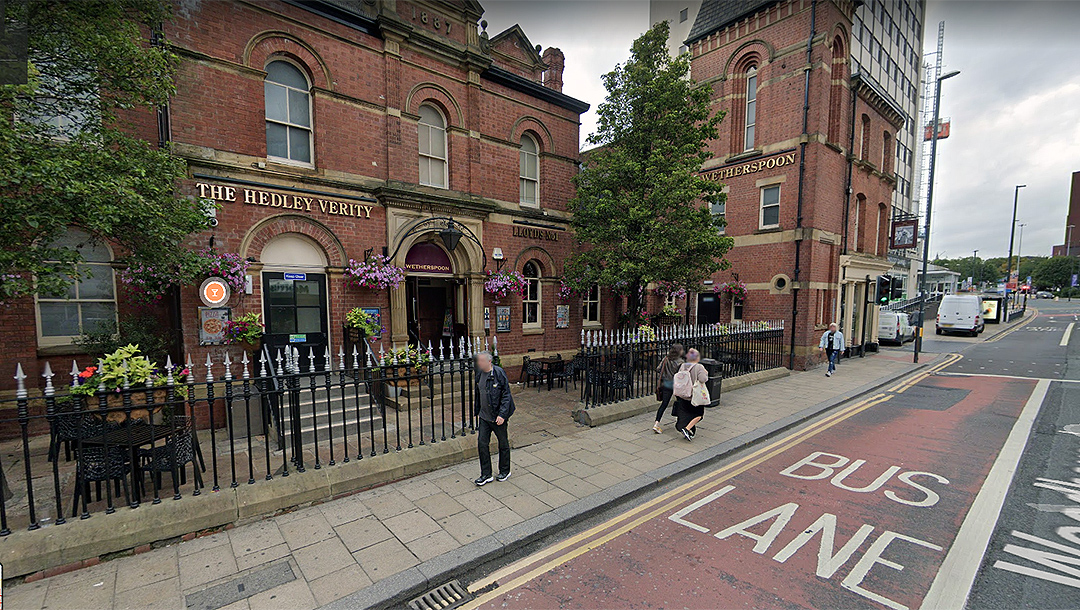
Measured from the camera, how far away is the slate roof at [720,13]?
14887 mm

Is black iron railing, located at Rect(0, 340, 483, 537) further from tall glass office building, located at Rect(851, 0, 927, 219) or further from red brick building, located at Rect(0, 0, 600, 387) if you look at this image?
tall glass office building, located at Rect(851, 0, 927, 219)

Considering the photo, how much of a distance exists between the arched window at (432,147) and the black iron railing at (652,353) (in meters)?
5.43

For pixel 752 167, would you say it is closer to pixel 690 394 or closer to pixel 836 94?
pixel 836 94

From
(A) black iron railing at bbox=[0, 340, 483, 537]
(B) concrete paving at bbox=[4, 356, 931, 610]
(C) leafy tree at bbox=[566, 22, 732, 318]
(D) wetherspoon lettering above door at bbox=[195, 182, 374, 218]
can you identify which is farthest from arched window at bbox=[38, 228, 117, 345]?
(C) leafy tree at bbox=[566, 22, 732, 318]

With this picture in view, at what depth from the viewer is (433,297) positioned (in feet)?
37.0

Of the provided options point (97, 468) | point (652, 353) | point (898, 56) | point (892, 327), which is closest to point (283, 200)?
point (97, 468)

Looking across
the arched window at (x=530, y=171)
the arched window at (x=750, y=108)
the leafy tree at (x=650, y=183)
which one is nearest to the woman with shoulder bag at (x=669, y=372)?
the leafy tree at (x=650, y=183)

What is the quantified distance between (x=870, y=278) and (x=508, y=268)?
16.6 m

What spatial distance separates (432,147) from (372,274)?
12.3 feet

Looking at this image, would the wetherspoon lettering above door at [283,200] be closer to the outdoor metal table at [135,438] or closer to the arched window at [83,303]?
the arched window at [83,303]

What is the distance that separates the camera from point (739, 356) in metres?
12.0

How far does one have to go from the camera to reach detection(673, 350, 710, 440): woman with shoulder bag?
681cm

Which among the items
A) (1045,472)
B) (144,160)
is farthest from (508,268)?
(1045,472)

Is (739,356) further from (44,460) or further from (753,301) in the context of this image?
(44,460)
